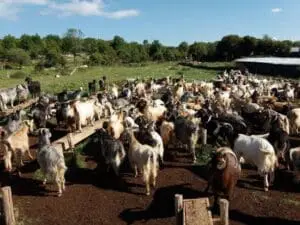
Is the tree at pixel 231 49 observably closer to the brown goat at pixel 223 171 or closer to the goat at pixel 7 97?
the goat at pixel 7 97

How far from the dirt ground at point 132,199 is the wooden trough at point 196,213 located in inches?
86.2

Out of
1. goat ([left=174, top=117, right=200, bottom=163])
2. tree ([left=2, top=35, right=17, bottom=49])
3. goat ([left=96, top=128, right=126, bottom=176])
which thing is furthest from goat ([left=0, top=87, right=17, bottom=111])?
tree ([left=2, top=35, right=17, bottom=49])

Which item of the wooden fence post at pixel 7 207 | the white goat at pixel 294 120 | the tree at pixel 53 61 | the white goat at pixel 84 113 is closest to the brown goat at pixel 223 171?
the wooden fence post at pixel 7 207

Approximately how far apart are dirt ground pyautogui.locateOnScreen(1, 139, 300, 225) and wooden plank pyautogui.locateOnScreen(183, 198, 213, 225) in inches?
85.6

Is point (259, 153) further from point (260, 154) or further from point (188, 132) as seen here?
point (188, 132)

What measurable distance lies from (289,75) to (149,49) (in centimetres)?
7994

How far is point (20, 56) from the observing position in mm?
79562

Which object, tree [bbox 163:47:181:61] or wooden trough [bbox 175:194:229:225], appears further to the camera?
tree [bbox 163:47:181:61]

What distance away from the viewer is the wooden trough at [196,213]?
714 centimetres

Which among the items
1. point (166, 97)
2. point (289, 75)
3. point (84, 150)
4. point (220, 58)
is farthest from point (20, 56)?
point (84, 150)

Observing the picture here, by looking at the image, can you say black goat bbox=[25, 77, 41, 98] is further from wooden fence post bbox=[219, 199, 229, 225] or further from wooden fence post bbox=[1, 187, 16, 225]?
wooden fence post bbox=[219, 199, 229, 225]

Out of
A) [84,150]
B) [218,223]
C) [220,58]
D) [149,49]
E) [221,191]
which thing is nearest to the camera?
[218,223]

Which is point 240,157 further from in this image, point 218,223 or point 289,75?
point 289,75

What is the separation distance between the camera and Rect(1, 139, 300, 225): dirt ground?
9.64 meters
